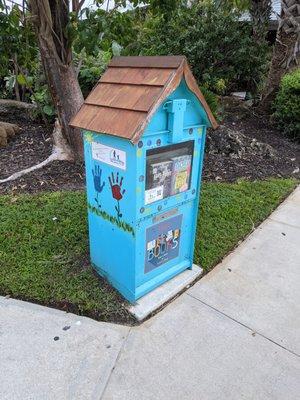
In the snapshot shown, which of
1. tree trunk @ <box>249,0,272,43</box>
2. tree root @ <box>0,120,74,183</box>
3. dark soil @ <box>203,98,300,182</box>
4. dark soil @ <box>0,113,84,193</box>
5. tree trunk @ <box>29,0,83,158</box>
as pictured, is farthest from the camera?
tree trunk @ <box>249,0,272,43</box>

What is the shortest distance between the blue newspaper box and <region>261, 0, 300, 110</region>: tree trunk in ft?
16.7

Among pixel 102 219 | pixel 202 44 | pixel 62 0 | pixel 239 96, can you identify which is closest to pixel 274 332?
pixel 102 219

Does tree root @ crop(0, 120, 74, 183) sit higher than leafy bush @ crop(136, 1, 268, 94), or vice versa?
leafy bush @ crop(136, 1, 268, 94)

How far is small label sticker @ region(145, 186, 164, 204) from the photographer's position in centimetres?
205

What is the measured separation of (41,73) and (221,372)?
5.65m

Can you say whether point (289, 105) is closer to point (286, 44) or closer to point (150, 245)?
point (286, 44)

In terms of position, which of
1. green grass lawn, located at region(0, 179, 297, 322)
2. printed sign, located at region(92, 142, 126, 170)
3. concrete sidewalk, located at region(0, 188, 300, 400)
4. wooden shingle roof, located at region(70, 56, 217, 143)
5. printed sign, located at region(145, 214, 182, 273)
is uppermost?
wooden shingle roof, located at region(70, 56, 217, 143)

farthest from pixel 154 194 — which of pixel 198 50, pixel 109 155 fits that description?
pixel 198 50

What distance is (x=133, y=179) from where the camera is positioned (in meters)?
1.93

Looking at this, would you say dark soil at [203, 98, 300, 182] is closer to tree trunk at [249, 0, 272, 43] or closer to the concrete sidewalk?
the concrete sidewalk

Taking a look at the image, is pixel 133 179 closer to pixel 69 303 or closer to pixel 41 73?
pixel 69 303

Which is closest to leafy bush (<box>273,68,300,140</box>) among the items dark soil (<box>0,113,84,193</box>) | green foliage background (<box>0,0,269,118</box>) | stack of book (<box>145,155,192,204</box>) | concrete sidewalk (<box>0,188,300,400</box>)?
green foliage background (<box>0,0,269,118</box>)

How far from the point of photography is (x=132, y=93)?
190 cm

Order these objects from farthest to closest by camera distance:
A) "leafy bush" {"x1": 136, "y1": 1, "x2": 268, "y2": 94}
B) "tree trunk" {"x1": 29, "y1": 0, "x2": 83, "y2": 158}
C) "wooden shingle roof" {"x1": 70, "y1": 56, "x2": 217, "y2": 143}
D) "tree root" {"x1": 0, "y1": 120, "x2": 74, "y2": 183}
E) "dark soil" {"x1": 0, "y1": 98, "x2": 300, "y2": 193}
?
"leafy bush" {"x1": 136, "y1": 1, "x2": 268, "y2": 94}
"tree root" {"x1": 0, "y1": 120, "x2": 74, "y2": 183}
"dark soil" {"x1": 0, "y1": 98, "x2": 300, "y2": 193}
"tree trunk" {"x1": 29, "y1": 0, "x2": 83, "y2": 158}
"wooden shingle roof" {"x1": 70, "y1": 56, "x2": 217, "y2": 143}
